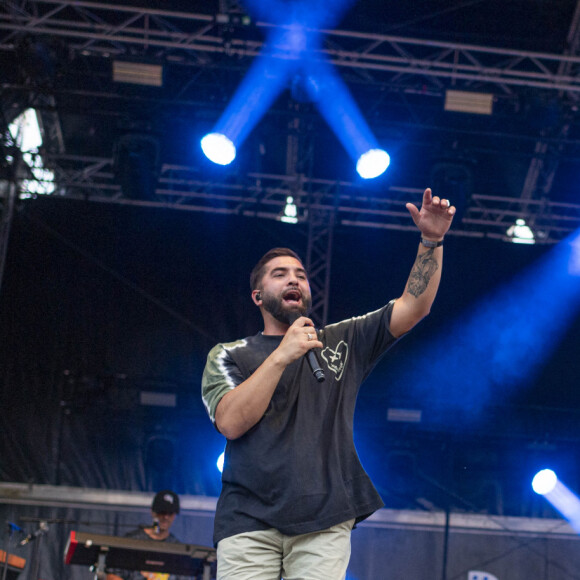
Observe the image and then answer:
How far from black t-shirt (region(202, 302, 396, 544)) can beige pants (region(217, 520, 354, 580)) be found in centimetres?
4

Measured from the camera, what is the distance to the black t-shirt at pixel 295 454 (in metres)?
2.01

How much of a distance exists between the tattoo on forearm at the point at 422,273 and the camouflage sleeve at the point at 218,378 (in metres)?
0.60

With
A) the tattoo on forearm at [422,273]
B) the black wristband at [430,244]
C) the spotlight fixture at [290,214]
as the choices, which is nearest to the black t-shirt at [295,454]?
the tattoo on forearm at [422,273]

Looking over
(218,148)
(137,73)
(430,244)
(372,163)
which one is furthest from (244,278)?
(430,244)

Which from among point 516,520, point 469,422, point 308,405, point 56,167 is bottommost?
point 308,405

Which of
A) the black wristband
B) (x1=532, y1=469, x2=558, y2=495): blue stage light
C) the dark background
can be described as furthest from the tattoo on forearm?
(x1=532, y1=469, x2=558, y2=495): blue stage light

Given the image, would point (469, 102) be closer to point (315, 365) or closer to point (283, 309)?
point (283, 309)

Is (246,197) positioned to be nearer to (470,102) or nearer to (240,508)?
(470,102)

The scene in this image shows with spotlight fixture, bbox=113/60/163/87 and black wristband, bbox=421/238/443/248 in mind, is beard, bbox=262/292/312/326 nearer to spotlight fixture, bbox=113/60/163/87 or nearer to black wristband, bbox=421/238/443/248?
black wristband, bbox=421/238/443/248

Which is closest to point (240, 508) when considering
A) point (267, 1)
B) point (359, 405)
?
point (267, 1)

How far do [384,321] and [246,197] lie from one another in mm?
5830

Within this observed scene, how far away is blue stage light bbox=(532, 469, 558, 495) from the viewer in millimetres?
7645

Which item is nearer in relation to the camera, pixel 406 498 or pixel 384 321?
pixel 384 321

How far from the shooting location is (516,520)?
24.8 feet
